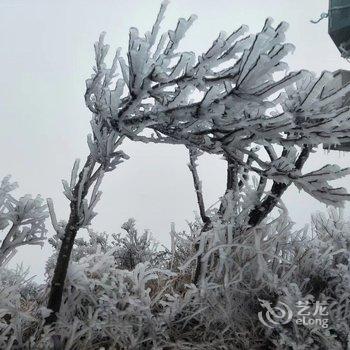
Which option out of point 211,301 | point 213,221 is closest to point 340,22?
point 213,221

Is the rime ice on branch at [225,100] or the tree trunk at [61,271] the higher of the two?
the rime ice on branch at [225,100]

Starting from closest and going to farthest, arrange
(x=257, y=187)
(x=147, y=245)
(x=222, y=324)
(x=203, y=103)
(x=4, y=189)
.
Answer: (x=203, y=103), (x=222, y=324), (x=4, y=189), (x=257, y=187), (x=147, y=245)

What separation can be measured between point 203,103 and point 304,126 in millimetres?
546

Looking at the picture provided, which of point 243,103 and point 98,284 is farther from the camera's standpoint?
point 98,284

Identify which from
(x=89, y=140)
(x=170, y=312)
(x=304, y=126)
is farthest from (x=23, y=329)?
(x=304, y=126)

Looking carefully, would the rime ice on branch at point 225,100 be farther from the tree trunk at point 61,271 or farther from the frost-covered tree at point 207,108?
the tree trunk at point 61,271

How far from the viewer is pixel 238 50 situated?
1.95 m

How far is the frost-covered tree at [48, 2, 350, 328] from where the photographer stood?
68.2 inches

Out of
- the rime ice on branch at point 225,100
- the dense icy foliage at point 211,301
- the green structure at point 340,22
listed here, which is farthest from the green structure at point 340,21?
the rime ice on branch at point 225,100

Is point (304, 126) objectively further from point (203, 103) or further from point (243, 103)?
point (203, 103)

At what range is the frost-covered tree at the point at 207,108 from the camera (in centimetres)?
173

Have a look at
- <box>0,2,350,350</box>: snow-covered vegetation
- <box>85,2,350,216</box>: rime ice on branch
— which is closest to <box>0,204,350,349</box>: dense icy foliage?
<box>0,2,350,350</box>: snow-covered vegetation

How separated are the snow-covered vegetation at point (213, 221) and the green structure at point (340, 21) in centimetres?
1530

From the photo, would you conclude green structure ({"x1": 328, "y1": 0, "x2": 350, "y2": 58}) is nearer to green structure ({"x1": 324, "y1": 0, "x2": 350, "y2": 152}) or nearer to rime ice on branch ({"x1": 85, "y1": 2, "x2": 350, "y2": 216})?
green structure ({"x1": 324, "y1": 0, "x2": 350, "y2": 152})
